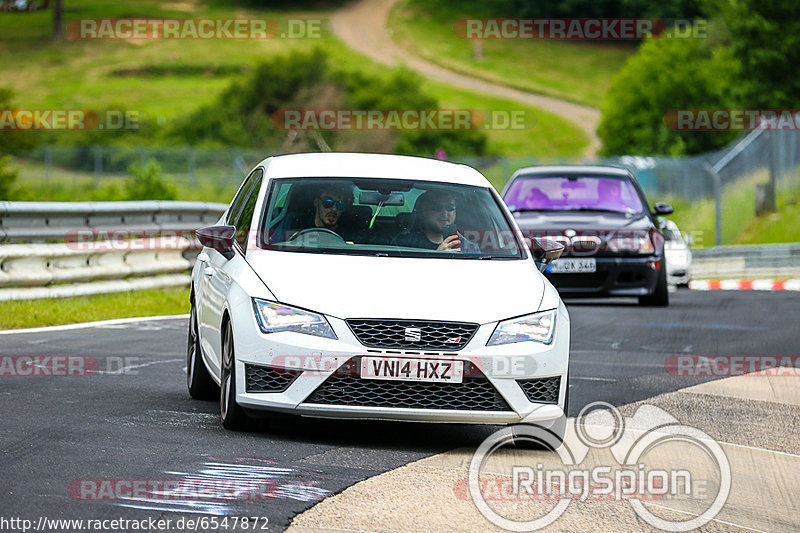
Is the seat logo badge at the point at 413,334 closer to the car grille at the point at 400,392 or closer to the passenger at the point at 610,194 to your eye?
the car grille at the point at 400,392

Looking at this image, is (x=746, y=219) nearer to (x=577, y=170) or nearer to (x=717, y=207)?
(x=717, y=207)

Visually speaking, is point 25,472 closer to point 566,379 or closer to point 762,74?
point 566,379

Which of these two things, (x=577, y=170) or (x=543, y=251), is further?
(x=577, y=170)

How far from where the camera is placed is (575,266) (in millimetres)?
17766

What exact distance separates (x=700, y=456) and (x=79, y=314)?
28.7ft

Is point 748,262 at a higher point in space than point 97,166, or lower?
lower

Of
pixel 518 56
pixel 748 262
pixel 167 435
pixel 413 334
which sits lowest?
pixel 167 435

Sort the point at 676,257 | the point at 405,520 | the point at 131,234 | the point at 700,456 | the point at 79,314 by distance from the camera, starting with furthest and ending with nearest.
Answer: the point at 676,257 < the point at 131,234 < the point at 79,314 < the point at 700,456 < the point at 405,520

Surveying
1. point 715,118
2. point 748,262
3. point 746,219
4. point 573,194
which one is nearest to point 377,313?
point 573,194

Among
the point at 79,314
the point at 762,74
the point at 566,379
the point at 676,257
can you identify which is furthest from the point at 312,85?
the point at 566,379

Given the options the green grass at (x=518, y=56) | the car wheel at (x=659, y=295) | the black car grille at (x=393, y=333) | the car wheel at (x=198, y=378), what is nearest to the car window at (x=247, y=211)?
the car wheel at (x=198, y=378)

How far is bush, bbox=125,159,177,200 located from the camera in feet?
129

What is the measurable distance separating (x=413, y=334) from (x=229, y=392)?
1112 millimetres

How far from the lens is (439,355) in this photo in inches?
302
